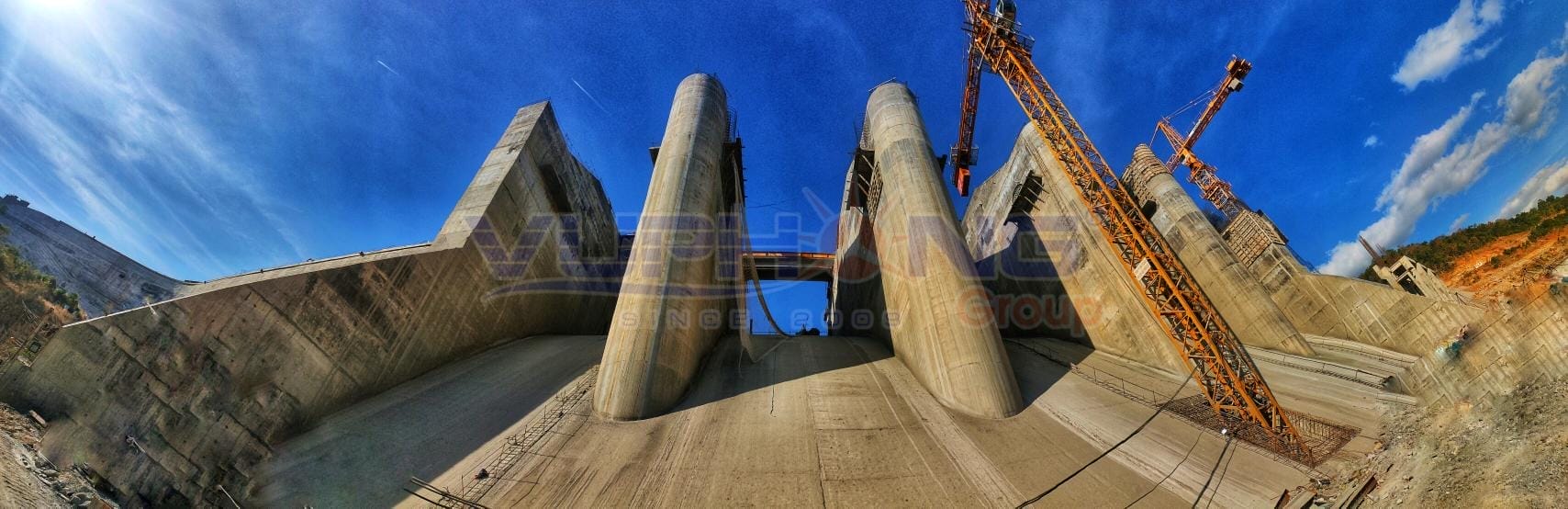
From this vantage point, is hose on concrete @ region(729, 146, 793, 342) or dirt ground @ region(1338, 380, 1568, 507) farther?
hose on concrete @ region(729, 146, 793, 342)

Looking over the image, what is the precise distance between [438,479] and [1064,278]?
71.5ft

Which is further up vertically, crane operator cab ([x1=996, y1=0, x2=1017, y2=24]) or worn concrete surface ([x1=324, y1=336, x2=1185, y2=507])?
crane operator cab ([x1=996, y1=0, x2=1017, y2=24])

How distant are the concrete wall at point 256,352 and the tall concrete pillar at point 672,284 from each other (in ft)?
17.4

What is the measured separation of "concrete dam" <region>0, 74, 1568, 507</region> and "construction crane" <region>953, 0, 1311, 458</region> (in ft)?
1.74

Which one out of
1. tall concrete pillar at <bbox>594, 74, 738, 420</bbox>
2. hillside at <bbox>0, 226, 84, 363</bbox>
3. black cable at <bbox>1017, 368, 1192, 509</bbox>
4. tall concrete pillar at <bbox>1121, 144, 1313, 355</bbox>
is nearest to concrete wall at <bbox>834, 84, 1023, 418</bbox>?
black cable at <bbox>1017, 368, 1192, 509</bbox>

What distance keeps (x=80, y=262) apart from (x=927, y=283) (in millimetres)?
20974

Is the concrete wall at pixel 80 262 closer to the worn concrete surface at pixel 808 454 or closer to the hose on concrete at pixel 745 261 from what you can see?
the worn concrete surface at pixel 808 454

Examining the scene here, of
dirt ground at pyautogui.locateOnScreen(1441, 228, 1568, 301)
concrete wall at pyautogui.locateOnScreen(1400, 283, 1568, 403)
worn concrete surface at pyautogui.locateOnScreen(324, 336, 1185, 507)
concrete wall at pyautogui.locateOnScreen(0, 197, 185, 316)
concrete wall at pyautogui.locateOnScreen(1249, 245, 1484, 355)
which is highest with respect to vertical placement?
dirt ground at pyautogui.locateOnScreen(1441, 228, 1568, 301)

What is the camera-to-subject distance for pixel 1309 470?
326 inches

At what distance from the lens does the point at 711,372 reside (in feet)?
45.3

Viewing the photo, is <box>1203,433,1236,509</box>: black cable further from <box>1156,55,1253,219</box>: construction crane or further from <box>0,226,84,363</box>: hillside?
<box>1156,55,1253,219</box>: construction crane

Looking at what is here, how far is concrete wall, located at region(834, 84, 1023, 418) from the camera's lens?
1100cm

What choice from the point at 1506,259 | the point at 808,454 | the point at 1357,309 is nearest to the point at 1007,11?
the point at 1357,309

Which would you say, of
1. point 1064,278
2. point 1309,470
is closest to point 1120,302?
point 1064,278
